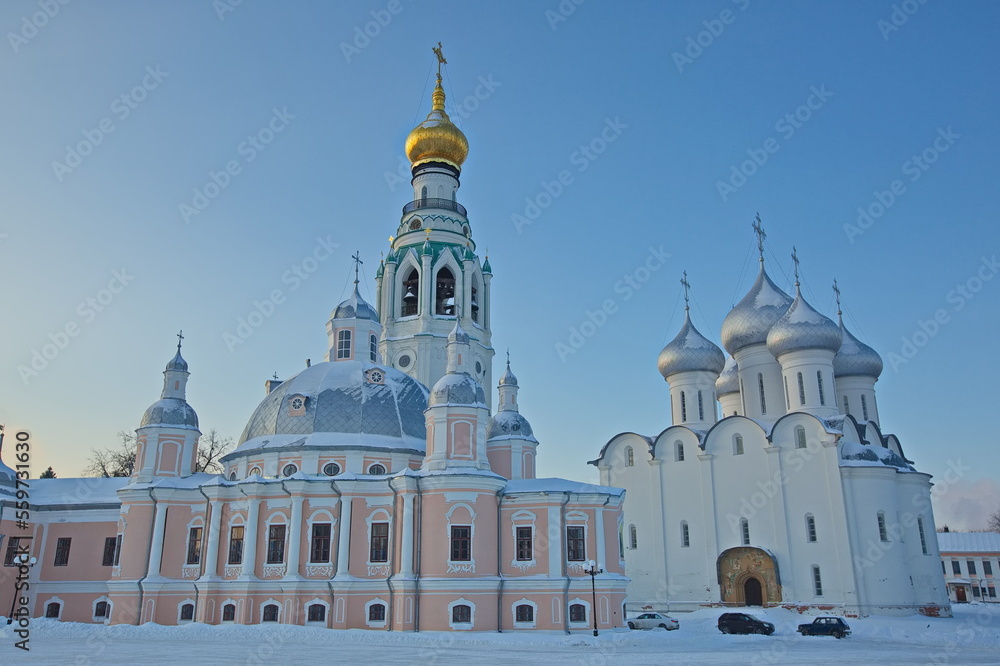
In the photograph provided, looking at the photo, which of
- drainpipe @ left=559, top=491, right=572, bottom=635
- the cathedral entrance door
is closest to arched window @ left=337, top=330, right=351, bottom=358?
drainpipe @ left=559, top=491, right=572, bottom=635

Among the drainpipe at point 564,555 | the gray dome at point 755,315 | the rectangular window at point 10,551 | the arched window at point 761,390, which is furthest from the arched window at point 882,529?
the rectangular window at point 10,551

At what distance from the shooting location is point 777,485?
33344 millimetres

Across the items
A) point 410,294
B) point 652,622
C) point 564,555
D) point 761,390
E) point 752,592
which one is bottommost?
point 652,622

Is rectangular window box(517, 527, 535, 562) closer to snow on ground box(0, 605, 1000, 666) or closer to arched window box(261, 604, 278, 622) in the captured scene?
snow on ground box(0, 605, 1000, 666)

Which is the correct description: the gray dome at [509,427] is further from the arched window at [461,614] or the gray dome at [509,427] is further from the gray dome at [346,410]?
the arched window at [461,614]

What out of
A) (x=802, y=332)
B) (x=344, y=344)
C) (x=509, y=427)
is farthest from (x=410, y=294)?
(x=802, y=332)

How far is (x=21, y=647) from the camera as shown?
19500 millimetres

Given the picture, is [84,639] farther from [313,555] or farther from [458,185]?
[458,185]

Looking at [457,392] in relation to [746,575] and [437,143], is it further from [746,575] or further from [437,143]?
[437,143]

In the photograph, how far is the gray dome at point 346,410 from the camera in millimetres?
31031

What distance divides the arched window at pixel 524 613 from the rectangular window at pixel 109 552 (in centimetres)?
1660

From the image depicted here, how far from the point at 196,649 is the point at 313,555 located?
8.20m

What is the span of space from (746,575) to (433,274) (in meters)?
20.2

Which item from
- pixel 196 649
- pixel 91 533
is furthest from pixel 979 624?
pixel 91 533
